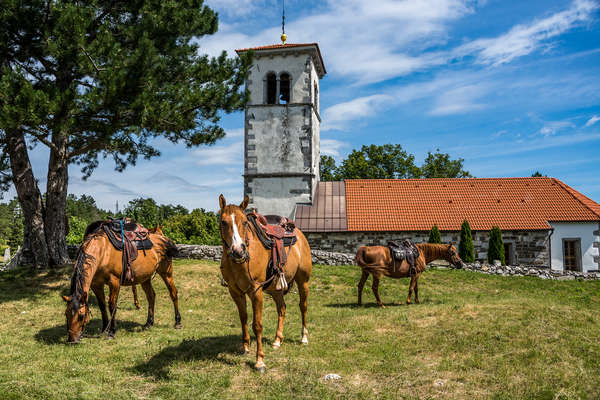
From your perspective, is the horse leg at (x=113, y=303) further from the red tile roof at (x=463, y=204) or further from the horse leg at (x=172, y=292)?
the red tile roof at (x=463, y=204)

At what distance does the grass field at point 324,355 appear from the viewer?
16.2 ft

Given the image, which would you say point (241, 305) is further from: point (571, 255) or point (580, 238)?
point (580, 238)

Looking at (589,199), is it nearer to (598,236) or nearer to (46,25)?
(598,236)

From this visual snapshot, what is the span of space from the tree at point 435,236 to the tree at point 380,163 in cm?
1809

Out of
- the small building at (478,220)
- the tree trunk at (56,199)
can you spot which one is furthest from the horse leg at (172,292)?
Result: the small building at (478,220)

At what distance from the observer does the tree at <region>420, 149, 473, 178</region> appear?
40.2 m

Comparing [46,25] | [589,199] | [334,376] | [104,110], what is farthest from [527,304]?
[589,199]

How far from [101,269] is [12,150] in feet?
27.0

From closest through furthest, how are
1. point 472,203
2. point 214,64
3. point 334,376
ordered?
point 334,376 < point 214,64 < point 472,203

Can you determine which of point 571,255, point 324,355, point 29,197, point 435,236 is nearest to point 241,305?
point 324,355

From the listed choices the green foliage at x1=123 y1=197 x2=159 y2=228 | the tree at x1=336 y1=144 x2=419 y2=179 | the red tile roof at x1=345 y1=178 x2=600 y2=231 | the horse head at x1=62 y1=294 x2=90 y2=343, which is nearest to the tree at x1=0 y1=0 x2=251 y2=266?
the horse head at x1=62 y1=294 x2=90 y2=343

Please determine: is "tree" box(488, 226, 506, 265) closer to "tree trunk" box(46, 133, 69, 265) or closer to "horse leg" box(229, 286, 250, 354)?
"horse leg" box(229, 286, 250, 354)

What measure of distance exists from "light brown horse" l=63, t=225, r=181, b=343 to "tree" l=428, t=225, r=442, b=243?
14.3 meters

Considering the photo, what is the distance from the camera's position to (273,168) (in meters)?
21.8
